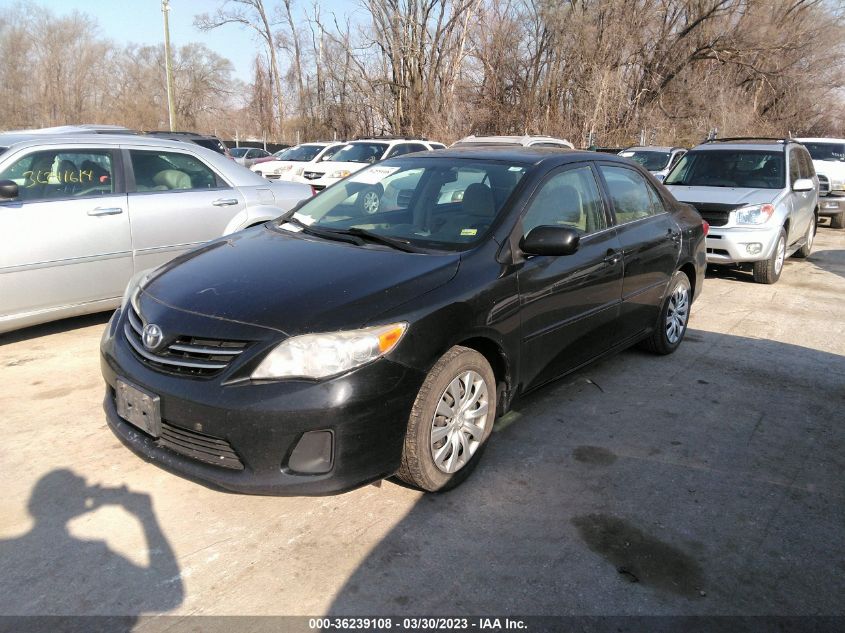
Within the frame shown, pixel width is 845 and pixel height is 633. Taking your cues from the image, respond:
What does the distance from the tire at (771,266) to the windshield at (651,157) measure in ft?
22.6

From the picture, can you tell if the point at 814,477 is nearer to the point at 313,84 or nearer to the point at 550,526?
the point at 550,526

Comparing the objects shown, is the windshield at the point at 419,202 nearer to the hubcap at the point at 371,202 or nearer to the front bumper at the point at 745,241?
the hubcap at the point at 371,202

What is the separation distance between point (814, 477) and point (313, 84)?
4279cm

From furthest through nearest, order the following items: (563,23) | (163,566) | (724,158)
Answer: (563,23)
(724,158)
(163,566)

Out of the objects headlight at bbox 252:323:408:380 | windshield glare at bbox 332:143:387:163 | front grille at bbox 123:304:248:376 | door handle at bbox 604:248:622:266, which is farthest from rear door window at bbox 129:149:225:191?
windshield glare at bbox 332:143:387:163

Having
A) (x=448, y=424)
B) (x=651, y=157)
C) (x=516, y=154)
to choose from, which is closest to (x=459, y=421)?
(x=448, y=424)

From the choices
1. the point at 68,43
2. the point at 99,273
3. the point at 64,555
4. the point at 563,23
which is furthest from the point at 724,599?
the point at 68,43

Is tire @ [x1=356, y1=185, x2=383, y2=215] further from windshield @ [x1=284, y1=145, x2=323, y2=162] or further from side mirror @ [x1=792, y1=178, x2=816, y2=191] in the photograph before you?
windshield @ [x1=284, y1=145, x2=323, y2=162]

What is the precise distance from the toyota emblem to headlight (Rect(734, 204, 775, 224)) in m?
7.59

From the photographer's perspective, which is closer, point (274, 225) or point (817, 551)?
point (817, 551)

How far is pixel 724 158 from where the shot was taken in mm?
9586

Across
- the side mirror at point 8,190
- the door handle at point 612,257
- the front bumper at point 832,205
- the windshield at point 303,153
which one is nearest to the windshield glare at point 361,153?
the windshield at point 303,153

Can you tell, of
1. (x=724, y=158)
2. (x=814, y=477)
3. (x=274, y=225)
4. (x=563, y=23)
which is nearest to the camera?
Result: (x=814, y=477)

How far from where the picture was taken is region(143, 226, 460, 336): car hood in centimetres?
295
